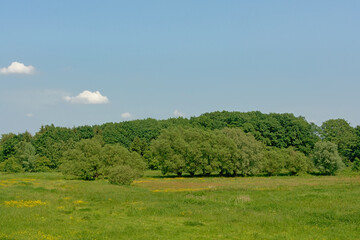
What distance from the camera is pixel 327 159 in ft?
263

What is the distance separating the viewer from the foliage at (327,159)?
80250mm

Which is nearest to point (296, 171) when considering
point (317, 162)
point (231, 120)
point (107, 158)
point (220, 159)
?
point (317, 162)

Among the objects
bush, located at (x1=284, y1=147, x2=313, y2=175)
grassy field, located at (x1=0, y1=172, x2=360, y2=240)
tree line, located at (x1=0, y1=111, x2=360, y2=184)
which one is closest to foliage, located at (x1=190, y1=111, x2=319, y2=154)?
tree line, located at (x1=0, y1=111, x2=360, y2=184)

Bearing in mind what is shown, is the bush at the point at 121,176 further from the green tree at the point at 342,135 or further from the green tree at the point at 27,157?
the green tree at the point at 342,135

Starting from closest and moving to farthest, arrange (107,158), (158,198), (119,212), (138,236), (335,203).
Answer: (138,236) → (119,212) → (335,203) → (158,198) → (107,158)

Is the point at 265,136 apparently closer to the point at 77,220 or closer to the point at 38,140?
the point at 38,140

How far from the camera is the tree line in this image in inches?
2749

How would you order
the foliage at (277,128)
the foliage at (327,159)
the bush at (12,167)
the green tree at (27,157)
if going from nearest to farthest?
1. the foliage at (327,159)
2. the bush at (12,167)
3. the green tree at (27,157)
4. the foliage at (277,128)

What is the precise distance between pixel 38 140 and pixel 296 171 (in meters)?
90.5

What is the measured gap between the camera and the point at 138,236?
56.5ft

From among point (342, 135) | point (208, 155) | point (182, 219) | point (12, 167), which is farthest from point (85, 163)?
point (342, 135)

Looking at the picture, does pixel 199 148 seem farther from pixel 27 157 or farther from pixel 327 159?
pixel 27 157

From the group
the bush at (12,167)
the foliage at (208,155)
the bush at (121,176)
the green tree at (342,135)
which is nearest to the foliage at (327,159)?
the foliage at (208,155)

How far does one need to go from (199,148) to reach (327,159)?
101 ft
